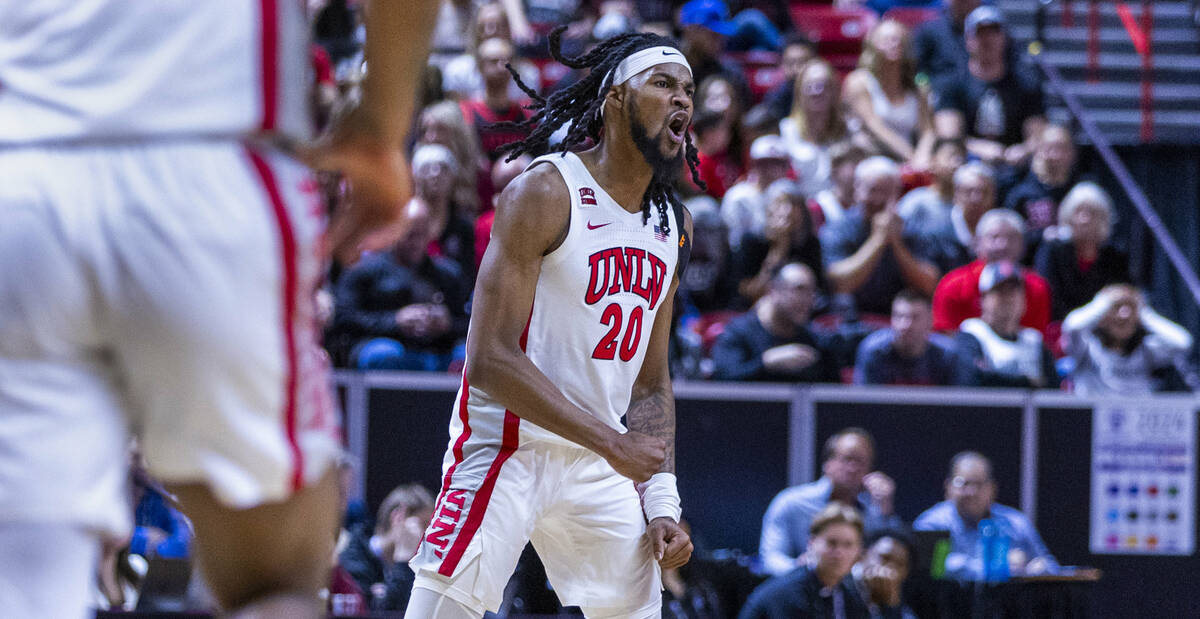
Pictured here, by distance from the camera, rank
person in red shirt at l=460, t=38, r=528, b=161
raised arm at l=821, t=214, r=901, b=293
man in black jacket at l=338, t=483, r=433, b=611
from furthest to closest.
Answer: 1. person in red shirt at l=460, t=38, r=528, b=161
2. raised arm at l=821, t=214, r=901, b=293
3. man in black jacket at l=338, t=483, r=433, b=611

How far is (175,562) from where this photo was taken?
7.08m

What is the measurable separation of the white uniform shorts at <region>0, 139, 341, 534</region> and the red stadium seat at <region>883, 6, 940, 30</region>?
12.1 m

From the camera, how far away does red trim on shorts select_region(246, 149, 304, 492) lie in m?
2.04

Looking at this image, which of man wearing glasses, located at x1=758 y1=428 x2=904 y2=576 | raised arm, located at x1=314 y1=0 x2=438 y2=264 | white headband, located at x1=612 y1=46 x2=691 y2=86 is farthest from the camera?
man wearing glasses, located at x1=758 y1=428 x2=904 y2=576

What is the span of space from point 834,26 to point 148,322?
12.7 m

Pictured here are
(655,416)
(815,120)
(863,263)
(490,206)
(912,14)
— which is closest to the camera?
(655,416)

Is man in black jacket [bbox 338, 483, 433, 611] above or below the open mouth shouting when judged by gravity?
below

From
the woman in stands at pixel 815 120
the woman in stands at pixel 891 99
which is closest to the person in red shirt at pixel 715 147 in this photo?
the woman in stands at pixel 815 120

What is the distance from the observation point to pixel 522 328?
4469 mm

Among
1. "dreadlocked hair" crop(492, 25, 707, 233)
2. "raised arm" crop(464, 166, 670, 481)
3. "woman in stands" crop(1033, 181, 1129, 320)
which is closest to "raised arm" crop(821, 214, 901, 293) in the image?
"woman in stands" crop(1033, 181, 1129, 320)

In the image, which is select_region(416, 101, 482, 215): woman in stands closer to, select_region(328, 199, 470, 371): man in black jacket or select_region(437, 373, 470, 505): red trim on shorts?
select_region(328, 199, 470, 371): man in black jacket

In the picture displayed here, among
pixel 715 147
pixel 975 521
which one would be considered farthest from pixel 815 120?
pixel 975 521

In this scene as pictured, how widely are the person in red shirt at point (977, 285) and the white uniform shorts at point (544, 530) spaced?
212 inches

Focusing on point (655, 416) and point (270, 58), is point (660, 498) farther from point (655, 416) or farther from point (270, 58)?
point (270, 58)
